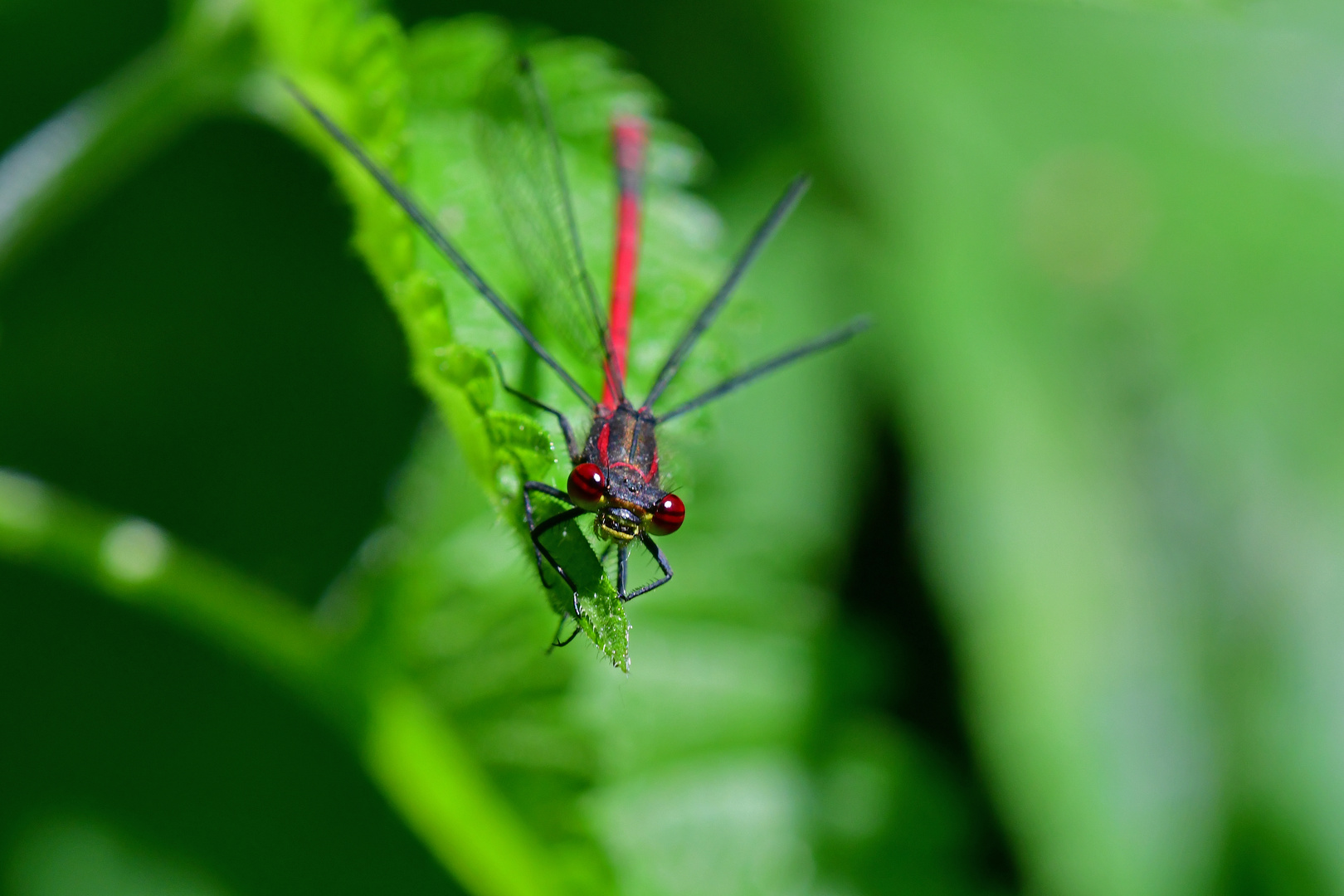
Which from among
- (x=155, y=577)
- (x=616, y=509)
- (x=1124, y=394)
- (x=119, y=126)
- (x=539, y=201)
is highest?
(x=1124, y=394)

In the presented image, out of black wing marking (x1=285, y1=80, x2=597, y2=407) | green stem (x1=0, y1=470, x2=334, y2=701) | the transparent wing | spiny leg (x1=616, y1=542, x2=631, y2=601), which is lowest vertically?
spiny leg (x1=616, y1=542, x2=631, y2=601)

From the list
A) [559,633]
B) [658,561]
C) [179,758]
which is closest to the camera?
[559,633]

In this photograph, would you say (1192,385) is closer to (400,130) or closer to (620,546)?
(620,546)

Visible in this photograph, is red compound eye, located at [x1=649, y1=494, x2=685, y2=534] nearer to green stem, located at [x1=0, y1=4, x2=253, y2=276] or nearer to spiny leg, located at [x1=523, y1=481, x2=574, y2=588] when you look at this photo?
spiny leg, located at [x1=523, y1=481, x2=574, y2=588]

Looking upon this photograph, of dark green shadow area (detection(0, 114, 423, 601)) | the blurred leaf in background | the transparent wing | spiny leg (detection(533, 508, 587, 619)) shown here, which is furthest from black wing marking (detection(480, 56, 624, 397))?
the blurred leaf in background

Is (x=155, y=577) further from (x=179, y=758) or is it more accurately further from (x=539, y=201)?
(x=539, y=201)

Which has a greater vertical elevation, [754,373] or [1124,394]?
[1124,394]

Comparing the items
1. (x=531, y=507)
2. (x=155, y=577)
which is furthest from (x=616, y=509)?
(x=155, y=577)

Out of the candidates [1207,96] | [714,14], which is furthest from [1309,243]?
[714,14]
